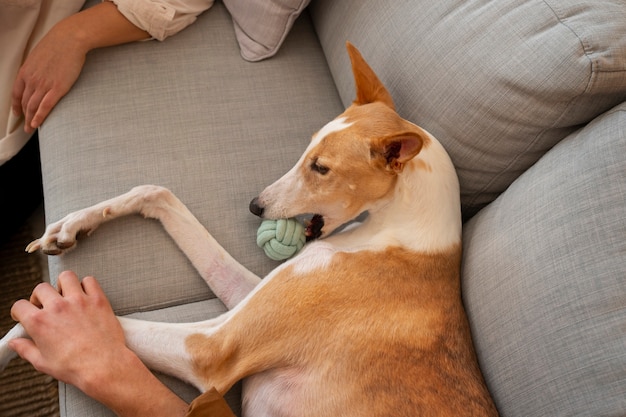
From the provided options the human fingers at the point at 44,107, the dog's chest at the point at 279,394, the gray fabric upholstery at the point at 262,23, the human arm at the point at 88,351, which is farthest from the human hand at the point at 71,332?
the gray fabric upholstery at the point at 262,23

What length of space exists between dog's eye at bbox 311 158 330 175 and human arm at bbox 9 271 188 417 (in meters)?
0.69

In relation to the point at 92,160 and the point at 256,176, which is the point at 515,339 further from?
the point at 92,160

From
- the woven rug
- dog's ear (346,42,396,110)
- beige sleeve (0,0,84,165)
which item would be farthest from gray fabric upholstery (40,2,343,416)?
the woven rug

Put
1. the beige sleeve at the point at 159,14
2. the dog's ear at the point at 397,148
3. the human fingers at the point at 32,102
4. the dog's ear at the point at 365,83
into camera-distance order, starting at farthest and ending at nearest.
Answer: the beige sleeve at the point at 159,14
the human fingers at the point at 32,102
the dog's ear at the point at 365,83
the dog's ear at the point at 397,148

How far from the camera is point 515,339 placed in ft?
4.02

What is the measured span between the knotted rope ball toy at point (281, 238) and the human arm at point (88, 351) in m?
0.47

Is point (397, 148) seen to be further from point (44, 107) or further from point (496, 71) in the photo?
point (44, 107)

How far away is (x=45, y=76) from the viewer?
1.77 m

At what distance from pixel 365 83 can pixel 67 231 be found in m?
0.96

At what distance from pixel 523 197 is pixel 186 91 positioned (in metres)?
1.19

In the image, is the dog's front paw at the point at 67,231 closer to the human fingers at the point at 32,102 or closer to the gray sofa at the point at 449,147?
the gray sofa at the point at 449,147

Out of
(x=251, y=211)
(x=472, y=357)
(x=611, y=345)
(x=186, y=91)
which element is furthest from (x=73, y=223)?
(x=611, y=345)

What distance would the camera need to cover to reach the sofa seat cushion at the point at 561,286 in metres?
1.08

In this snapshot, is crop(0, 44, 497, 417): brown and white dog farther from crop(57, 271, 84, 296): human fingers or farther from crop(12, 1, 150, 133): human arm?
crop(12, 1, 150, 133): human arm
